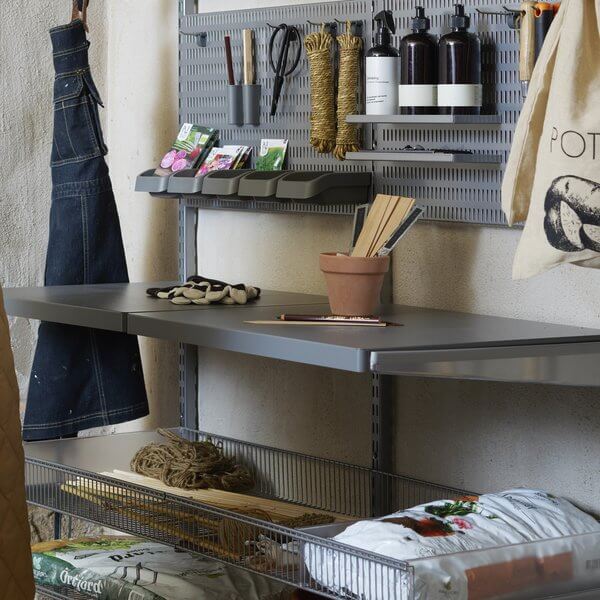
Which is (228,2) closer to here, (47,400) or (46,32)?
(46,32)

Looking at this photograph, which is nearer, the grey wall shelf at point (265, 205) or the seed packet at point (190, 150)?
the grey wall shelf at point (265, 205)

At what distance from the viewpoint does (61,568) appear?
269 cm

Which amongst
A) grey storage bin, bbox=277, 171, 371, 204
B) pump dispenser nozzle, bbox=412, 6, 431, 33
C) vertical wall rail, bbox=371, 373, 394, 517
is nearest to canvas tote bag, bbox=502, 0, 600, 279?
pump dispenser nozzle, bbox=412, 6, 431, 33

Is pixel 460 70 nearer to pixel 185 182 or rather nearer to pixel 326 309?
pixel 326 309

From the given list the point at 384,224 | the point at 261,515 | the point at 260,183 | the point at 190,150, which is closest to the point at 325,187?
the point at 260,183

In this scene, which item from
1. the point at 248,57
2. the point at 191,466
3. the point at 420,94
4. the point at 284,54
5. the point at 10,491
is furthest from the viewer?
the point at 248,57

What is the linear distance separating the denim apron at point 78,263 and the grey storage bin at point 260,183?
491mm

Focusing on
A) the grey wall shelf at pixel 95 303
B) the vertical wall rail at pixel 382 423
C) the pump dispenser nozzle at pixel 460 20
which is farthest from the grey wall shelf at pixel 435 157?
the vertical wall rail at pixel 382 423

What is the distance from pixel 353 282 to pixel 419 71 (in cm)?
47

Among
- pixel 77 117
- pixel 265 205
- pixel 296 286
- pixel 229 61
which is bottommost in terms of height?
pixel 296 286

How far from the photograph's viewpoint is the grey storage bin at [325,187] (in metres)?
2.68

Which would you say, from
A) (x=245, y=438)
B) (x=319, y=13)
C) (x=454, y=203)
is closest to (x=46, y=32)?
(x=319, y=13)

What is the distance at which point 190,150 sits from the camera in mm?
3184

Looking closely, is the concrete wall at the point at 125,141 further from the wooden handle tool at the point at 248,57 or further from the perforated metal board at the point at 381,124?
the wooden handle tool at the point at 248,57
